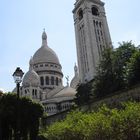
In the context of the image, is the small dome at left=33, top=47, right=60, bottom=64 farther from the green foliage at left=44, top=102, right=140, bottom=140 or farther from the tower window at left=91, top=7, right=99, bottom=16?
the green foliage at left=44, top=102, right=140, bottom=140

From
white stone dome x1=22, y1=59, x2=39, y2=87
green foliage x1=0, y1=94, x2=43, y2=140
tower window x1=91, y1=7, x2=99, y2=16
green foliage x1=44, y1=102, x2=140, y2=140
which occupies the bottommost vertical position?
green foliage x1=44, y1=102, x2=140, y2=140

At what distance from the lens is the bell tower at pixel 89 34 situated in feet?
185

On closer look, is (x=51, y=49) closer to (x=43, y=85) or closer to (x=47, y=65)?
(x=47, y=65)

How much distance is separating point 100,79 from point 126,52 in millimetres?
5885

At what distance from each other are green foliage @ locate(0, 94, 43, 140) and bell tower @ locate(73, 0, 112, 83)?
2999 centimetres

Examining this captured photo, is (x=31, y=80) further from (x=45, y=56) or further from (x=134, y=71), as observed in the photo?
(x=134, y=71)

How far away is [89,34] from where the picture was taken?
57.7 m

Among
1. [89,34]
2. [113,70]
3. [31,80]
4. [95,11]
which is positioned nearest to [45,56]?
[31,80]

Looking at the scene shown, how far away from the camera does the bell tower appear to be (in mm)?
56406

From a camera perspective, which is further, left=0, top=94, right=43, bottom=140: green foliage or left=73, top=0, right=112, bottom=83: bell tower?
left=73, top=0, right=112, bottom=83: bell tower

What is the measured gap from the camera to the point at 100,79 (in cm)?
3931

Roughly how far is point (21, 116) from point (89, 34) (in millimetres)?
35919

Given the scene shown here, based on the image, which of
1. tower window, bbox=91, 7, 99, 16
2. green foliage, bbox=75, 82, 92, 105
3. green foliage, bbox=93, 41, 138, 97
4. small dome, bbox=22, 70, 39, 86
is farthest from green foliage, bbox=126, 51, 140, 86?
small dome, bbox=22, 70, 39, 86

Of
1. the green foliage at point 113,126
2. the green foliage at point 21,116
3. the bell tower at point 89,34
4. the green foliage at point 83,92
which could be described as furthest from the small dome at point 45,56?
the green foliage at point 113,126
